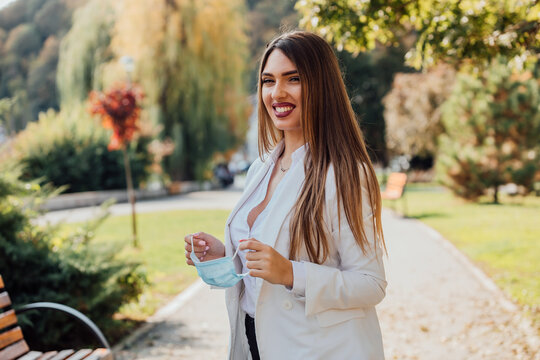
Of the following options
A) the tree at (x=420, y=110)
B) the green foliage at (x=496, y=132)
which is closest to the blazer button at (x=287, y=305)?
the green foliage at (x=496, y=132)

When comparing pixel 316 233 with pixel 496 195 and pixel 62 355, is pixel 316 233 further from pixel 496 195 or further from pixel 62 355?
pixel 496 195

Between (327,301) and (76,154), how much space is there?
20807 millimetres

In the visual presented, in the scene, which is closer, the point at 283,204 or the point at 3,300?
the point at 283,204

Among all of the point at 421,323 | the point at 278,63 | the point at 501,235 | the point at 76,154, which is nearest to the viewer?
the point at 278,63

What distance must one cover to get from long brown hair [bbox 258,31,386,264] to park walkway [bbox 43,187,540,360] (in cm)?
311

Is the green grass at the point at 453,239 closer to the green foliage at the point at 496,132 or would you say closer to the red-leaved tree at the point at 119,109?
the green foliage at the point at 496,132

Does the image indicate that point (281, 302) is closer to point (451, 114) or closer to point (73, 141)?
point (451, 114)

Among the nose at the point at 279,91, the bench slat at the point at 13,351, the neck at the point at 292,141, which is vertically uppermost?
the nose at the point at 279,91

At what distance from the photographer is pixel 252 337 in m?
1.95

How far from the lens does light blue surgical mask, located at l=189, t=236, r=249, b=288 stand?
1.69 m

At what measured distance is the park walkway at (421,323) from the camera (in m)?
4.53

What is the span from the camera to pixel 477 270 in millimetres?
7406

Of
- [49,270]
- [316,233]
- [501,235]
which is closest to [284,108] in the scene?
[316,233]

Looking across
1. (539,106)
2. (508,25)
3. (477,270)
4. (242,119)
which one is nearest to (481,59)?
(508,25)
